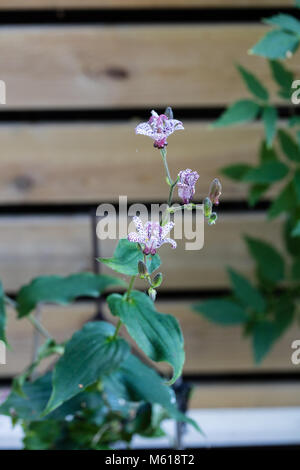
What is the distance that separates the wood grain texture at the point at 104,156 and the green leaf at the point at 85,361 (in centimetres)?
52

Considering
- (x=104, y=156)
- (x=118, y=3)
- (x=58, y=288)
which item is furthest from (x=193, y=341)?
(x=118, y=3)

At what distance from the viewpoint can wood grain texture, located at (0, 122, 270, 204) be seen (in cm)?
100

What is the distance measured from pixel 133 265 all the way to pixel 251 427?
817 millimetres

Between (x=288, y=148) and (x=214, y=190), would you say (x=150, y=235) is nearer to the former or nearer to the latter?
(x=214, y=190)

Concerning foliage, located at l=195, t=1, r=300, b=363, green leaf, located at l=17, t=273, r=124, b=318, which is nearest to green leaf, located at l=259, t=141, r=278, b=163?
foliage, located at l=195, t=1, r=300, b=363

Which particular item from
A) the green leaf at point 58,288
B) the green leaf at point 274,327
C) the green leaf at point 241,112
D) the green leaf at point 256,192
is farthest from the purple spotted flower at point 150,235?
the green leaf at point 274,327

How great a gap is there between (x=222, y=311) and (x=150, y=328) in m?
0.51

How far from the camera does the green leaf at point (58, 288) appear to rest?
0.64 metres

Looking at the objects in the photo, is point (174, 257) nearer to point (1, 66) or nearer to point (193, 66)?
point (193, 66)

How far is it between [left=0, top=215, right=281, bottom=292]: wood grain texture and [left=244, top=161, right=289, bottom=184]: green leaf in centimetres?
25

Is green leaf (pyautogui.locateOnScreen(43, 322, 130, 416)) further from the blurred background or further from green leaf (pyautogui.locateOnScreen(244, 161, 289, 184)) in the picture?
the blurred background

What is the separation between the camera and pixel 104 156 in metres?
1.01

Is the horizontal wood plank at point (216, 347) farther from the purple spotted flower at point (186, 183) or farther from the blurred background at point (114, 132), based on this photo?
the purple spotted flower at point (186, 183)

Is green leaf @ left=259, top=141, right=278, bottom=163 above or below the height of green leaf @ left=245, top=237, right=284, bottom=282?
above
